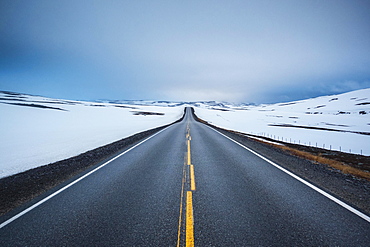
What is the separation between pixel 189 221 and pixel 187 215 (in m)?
0.22

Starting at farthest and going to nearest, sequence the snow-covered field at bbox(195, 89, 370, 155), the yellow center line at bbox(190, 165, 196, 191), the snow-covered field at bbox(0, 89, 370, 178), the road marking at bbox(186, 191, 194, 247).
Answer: the snow-covered field at bbox(195, 89, 370, 155) → the snow-covered field at bbox(0, 89, 370, 178) → the yellow center line at bbox(190, 165, 196, 191) → the road marking at bbox(186, 191, 194, 247)

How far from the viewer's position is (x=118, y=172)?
23.2 feet

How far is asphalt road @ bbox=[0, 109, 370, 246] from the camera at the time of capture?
10.8 ft

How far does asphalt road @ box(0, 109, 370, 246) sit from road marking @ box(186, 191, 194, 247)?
19mm

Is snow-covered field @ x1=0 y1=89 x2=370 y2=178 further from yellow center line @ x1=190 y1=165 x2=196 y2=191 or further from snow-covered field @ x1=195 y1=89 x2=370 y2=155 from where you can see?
yellow center line @ x1=190 y1=165 x2=196 y2=191

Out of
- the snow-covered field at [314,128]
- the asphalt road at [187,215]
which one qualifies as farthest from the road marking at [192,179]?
the snow-covered field at [314,128]

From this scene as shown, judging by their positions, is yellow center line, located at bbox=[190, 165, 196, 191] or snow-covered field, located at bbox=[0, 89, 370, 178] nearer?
yellow center line, located at bbox=[190, 165, 196, 191]

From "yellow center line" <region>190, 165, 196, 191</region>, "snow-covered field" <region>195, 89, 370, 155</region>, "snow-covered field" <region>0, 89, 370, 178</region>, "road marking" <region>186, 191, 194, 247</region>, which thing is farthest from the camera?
"snow-covered field" <region>195, 89, 370, 155</region>

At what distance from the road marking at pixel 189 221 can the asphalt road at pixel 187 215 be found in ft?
0.06

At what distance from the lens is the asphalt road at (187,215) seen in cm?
328

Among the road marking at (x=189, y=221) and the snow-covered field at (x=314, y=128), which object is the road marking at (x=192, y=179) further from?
the snow-covered field at (x=314, y=128)

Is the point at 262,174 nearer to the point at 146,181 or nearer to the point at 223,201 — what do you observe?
the point at 223,201

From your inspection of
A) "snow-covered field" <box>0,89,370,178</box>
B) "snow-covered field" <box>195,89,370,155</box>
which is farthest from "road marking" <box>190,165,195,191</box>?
"snow-covered field" <box>195,89,370,155</box>

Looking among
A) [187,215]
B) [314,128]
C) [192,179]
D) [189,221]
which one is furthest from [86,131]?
[314,128]
